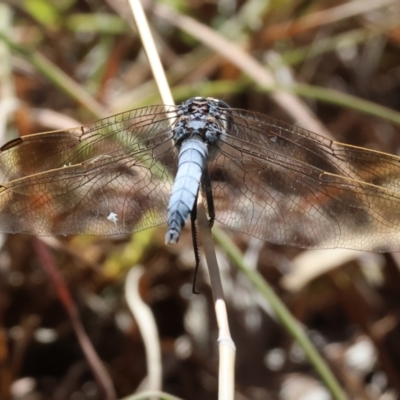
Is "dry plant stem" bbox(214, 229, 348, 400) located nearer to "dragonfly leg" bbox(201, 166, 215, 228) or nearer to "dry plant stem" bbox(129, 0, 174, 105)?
"dragonfly leg" bbox(201, 166, 215, 228)

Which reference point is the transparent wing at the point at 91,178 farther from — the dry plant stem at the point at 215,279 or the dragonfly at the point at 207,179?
the dry plant stem at the point at 215,279

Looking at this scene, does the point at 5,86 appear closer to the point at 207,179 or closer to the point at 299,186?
the point at 207,179

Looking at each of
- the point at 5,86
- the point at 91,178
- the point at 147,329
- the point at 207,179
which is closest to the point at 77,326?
the point at 147,329

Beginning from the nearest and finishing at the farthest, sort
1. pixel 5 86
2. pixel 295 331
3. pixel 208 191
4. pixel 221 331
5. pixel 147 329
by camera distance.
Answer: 1. pixel 221 331
2. pixel 295 331
3. pixel 208 191
4. pixel 147 329
5. pixel 5 86

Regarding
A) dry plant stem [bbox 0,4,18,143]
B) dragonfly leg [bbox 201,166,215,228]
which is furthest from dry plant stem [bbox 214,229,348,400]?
dry plant stem [bbox 0,4,18,143]

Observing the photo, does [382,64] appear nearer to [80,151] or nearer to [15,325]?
[80,151]

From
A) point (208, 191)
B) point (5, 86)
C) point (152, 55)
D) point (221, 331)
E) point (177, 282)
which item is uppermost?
point (5, 86)

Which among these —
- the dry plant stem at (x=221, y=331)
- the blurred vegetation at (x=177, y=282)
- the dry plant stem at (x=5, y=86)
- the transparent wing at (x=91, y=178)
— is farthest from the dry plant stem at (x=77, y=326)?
the dry plant stem at (x=221, y=331)
